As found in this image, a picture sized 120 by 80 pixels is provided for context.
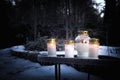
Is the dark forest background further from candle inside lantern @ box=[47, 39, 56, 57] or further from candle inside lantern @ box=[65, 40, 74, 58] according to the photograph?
candle inside lantern @ box=[65, 40, 74, 58]

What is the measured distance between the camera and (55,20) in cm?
934

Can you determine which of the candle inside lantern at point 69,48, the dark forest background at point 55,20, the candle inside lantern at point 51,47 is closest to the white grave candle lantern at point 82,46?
the candle inside lantern at point 69,48

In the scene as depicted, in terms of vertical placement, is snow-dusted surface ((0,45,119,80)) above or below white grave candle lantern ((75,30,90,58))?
below

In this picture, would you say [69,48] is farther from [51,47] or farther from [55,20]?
[55,20]

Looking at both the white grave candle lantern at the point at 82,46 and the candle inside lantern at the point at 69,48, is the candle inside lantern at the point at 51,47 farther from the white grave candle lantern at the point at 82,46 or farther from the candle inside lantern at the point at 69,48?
the white grave candle lantern at the point at 82,46

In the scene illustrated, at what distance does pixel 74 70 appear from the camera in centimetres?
471

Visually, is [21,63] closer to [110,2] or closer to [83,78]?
[83,78]

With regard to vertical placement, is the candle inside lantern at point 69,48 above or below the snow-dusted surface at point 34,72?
above

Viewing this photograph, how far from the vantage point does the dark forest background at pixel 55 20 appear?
756cm

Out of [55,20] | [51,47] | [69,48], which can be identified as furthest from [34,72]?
[55,20]

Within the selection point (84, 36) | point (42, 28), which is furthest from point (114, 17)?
point (84, 36)

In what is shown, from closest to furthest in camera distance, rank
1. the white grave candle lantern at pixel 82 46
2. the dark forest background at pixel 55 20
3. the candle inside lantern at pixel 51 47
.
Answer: the white grave candle lantern at pixel 82 46, the candle inside lantern at pixel 51 47, the dark forest background at pixel 55 20

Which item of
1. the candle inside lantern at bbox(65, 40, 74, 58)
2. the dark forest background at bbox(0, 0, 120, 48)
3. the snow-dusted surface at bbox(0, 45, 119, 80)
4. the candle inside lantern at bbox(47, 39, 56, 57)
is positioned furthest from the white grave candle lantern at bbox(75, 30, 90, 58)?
the dark forest background at bbox(0, 0, 120, 48)

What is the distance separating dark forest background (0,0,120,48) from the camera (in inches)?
298
